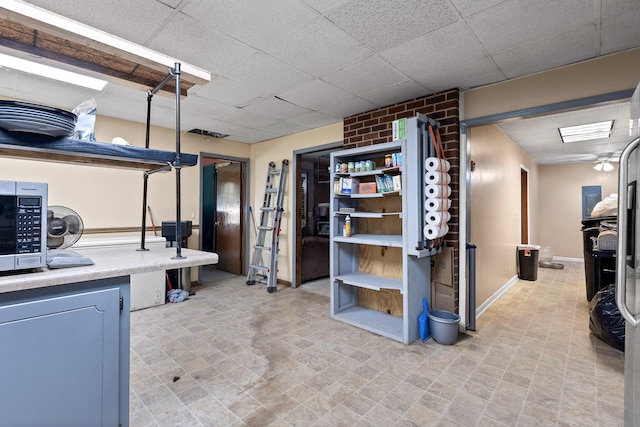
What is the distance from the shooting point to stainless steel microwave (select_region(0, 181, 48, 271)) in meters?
1.17

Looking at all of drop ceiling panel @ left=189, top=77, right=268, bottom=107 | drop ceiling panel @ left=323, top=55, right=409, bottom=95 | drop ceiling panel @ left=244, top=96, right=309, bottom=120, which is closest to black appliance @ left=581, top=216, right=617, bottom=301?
drop ceiling panel @ left=323, top=55, right=409, bottom=95

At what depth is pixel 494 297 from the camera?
4234mm

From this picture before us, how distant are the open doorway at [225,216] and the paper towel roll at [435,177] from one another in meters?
3.77

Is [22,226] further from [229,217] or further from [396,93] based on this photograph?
[229,217]

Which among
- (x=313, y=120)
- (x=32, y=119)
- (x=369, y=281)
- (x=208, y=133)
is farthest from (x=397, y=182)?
(x=208, y=133)

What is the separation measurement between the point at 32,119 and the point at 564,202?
969 cm

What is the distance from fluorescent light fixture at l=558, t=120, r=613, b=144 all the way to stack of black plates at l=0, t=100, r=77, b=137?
5.88m

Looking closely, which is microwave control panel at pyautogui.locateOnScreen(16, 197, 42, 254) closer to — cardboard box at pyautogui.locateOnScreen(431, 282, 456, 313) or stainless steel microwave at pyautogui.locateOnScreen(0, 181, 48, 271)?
stainless steel microwave at pyautogui.locateOnScreen(0, 181, 48, 271)

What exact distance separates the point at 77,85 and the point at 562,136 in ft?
22.5

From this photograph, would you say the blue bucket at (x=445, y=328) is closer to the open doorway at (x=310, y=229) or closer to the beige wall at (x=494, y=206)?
the beige wall at (x=494, y=206)

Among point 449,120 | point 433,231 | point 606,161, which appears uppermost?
point 606,161

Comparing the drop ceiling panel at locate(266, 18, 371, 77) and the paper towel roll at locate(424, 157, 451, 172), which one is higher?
the drop ceiling panel at locate(266, 18, 371, 77)

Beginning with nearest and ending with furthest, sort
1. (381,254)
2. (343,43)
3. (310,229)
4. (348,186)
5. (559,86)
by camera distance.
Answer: (343,43) → (559,86) → (348,186) → (381,254) → (310,229)

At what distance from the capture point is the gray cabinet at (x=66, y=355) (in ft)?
3.78
